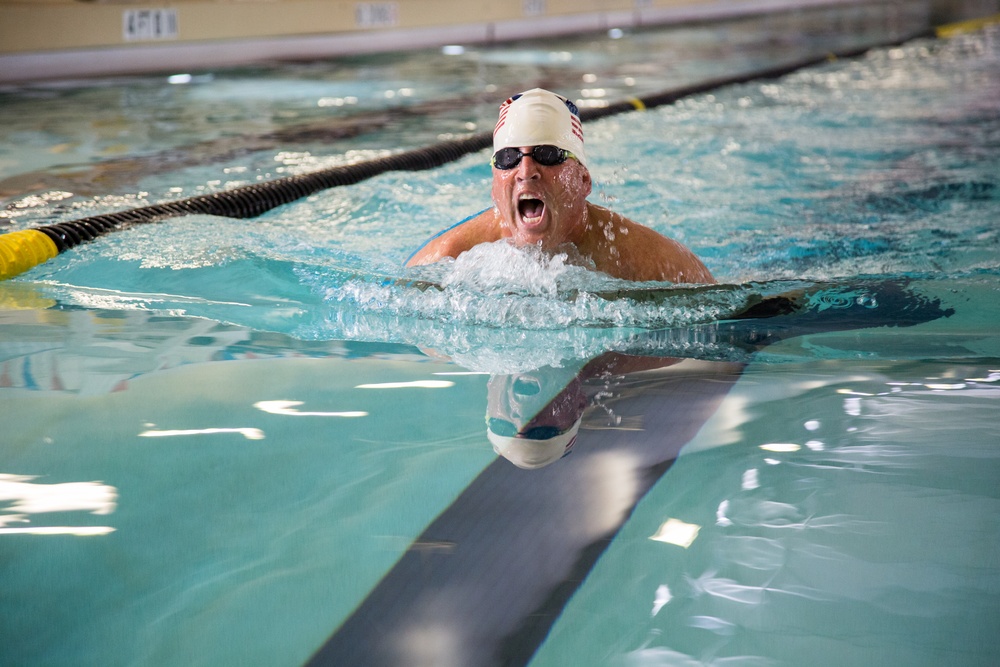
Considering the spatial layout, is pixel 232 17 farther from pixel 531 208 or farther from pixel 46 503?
pixel 46 503

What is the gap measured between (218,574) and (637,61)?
387 inches

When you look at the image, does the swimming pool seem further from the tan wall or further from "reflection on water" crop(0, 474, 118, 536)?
the tan wall

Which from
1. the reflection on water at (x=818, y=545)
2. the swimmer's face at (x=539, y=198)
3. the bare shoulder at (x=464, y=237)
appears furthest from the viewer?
the bare shoulder at (x=464, y=237)

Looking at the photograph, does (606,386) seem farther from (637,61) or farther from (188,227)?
(637,61)

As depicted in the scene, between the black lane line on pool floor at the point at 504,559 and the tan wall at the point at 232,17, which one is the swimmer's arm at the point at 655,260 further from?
the tan wall at the point at 232,17

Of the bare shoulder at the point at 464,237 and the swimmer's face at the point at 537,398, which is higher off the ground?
the bare shoulder at the point at 464,237

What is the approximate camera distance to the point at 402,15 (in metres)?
11.8

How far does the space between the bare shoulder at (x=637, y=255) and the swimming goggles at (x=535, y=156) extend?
294mm

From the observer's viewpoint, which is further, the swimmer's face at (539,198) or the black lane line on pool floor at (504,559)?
the swimmer's face at (539,198)

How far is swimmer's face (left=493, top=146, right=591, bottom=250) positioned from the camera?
2.46 m

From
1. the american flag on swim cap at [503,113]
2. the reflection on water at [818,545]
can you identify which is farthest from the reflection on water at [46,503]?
the american flag on swim cap at [503,113]

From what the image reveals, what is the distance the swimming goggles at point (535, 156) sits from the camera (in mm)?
2457

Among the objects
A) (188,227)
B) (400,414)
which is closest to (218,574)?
(400,414)

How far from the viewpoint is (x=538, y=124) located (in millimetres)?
2484
